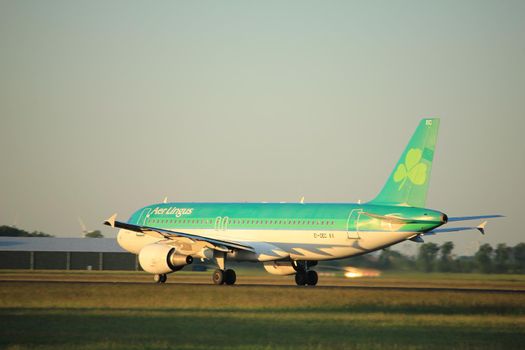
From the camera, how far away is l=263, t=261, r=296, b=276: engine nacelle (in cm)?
5406

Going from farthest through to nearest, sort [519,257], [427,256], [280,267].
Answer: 1. [519,257]
2. [427,256]
3. [280,267]

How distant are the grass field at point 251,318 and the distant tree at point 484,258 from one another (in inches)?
924

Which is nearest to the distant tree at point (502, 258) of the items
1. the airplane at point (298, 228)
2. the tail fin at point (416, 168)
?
the airplane at point (298, 228)

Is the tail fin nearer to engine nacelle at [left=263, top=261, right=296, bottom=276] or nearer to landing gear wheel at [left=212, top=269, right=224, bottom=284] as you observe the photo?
engine nacelle at [left=263, top=261, right=296, bottom=276]

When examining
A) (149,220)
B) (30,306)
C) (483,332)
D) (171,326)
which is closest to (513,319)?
(483,332)

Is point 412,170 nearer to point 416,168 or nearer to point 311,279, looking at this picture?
point 416,168

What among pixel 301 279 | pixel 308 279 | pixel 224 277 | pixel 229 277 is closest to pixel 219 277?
pixel 224 277

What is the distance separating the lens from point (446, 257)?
214ft

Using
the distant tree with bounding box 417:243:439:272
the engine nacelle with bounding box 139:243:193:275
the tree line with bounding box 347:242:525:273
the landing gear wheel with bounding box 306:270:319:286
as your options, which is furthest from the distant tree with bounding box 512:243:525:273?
the engine nacelle with bounding box 139:243:193:275

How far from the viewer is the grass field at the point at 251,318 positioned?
27.2 meters

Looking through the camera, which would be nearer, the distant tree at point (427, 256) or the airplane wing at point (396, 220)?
the airplane wing at point (396, 220)

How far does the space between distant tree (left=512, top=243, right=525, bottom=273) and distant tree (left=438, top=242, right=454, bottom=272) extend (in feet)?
15.5

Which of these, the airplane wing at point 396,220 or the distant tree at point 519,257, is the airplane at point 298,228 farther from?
the distant tree at point 519,257

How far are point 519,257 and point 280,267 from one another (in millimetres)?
21101
